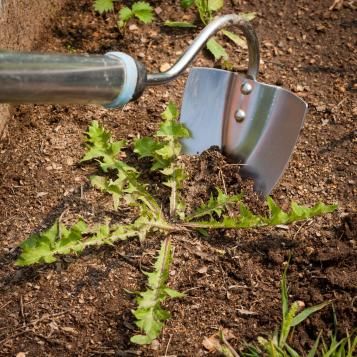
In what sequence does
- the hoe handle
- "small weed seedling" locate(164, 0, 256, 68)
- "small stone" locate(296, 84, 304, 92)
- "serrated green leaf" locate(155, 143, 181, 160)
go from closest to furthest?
the hoe handle → "serrated green leaf" locate(155, 143, 181, 160) → "small stone" locate(296, 84, 304, 92) → "small weed seedling" locate(164, 0, 256, 68)

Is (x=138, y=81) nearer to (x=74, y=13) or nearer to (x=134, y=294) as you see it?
(x=134, y=294)

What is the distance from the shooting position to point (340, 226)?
2.08 meters

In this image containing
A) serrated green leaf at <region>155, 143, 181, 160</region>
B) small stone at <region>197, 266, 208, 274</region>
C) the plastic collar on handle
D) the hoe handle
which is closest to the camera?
the hoe handle

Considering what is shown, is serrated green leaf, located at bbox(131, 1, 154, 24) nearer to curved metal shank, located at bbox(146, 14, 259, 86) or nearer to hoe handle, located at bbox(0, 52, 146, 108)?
curved metal shank, located at bbox(146, 14, 259, 86)

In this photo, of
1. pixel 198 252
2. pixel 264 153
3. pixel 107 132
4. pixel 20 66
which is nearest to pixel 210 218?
pixel 198 252

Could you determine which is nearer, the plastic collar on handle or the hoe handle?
the hoe handle

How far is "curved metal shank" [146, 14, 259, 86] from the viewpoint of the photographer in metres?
1.92

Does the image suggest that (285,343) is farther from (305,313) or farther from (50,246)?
(50,246)

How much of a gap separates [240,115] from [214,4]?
624 millimetres

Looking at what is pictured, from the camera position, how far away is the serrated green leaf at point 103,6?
105 inches

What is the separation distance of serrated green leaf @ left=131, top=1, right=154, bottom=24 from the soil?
0.28 ft

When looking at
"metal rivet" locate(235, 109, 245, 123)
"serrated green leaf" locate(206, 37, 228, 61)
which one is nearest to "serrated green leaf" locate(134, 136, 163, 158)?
"metal rivet" locate(235, 109, 245, 123)

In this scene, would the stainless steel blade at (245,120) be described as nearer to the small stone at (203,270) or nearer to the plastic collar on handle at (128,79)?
the small stone at (203,270)

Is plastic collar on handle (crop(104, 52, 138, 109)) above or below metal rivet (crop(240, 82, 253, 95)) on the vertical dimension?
above
